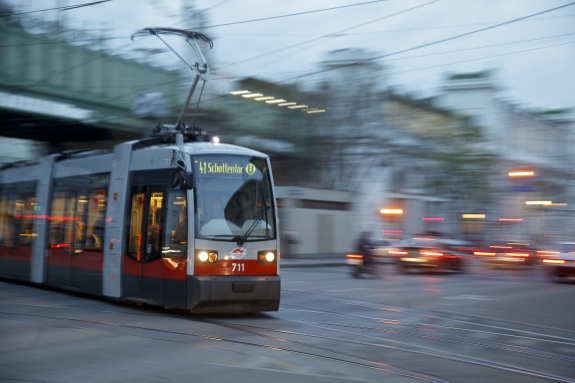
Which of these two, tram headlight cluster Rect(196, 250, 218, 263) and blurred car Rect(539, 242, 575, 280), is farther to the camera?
blurred car Rect(539, 242, 575, 280)

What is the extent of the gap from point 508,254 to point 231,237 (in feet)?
93.0

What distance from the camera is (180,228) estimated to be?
12.4 m

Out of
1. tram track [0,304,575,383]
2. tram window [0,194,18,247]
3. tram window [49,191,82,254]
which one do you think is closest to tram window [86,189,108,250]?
tram window [49,191,82,254]

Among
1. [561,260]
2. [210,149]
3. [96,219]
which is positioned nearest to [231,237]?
[210,149]

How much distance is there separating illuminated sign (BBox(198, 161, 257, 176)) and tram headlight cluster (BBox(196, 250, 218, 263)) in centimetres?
138

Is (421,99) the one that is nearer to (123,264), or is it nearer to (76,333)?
(123,264)

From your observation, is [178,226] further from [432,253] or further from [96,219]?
[432,253]

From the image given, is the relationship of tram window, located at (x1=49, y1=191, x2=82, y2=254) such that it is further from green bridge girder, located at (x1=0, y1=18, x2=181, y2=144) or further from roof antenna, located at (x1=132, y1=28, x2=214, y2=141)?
green bridge girder, located at (x1=0, y1=18, x2=181, y2=144)

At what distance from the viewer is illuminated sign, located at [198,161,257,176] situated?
12609mm

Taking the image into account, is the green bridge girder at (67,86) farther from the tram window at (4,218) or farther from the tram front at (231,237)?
the tram front at (231,237)

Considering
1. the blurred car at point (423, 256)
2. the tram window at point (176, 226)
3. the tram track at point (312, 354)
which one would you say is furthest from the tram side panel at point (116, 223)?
the blurred car at point (423, 256)

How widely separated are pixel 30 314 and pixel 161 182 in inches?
125

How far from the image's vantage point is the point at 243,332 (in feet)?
35.9

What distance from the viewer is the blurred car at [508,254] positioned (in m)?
37.5
